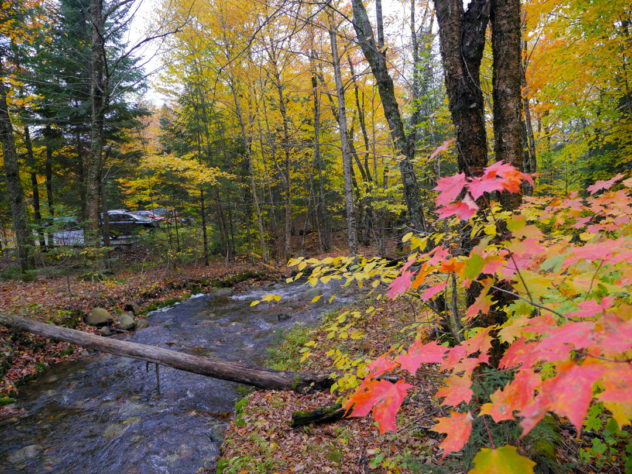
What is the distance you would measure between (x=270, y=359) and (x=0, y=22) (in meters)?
14.8

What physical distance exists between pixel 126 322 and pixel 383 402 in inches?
369

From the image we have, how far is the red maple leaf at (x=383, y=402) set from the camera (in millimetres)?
1141

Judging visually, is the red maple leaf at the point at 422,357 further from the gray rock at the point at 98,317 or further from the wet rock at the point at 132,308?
the wet rock at the point at 132,308

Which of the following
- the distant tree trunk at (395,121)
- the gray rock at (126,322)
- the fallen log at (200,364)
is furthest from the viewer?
the gray rock at (126,322)

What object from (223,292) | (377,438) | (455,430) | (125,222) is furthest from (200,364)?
(125,222)

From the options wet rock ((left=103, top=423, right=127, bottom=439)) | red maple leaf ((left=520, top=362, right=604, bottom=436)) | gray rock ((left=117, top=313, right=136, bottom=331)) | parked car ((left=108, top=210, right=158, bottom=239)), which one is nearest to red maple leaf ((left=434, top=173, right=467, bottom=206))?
red maple leaf ((left=520, top=362, right=604, bottom=436))

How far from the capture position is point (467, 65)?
2.51 meters

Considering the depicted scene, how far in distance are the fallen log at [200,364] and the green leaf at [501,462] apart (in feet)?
13.5

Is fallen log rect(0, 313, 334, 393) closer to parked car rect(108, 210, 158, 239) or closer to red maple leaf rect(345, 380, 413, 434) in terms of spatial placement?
red maple leaf rect(345, 380, 413, 434)

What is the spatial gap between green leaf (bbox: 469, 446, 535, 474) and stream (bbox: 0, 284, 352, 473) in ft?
13.4

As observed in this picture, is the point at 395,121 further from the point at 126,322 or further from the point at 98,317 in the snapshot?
the point at 98,317

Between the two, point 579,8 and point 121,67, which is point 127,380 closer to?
point 579,8

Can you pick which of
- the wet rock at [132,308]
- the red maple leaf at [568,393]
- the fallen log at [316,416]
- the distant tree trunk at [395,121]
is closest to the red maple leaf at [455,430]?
the red maple leaf at [568,393]

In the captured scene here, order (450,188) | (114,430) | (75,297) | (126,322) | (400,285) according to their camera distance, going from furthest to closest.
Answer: (75,297) → (126,322) → (114,430) → (400,285) → (450,188)
